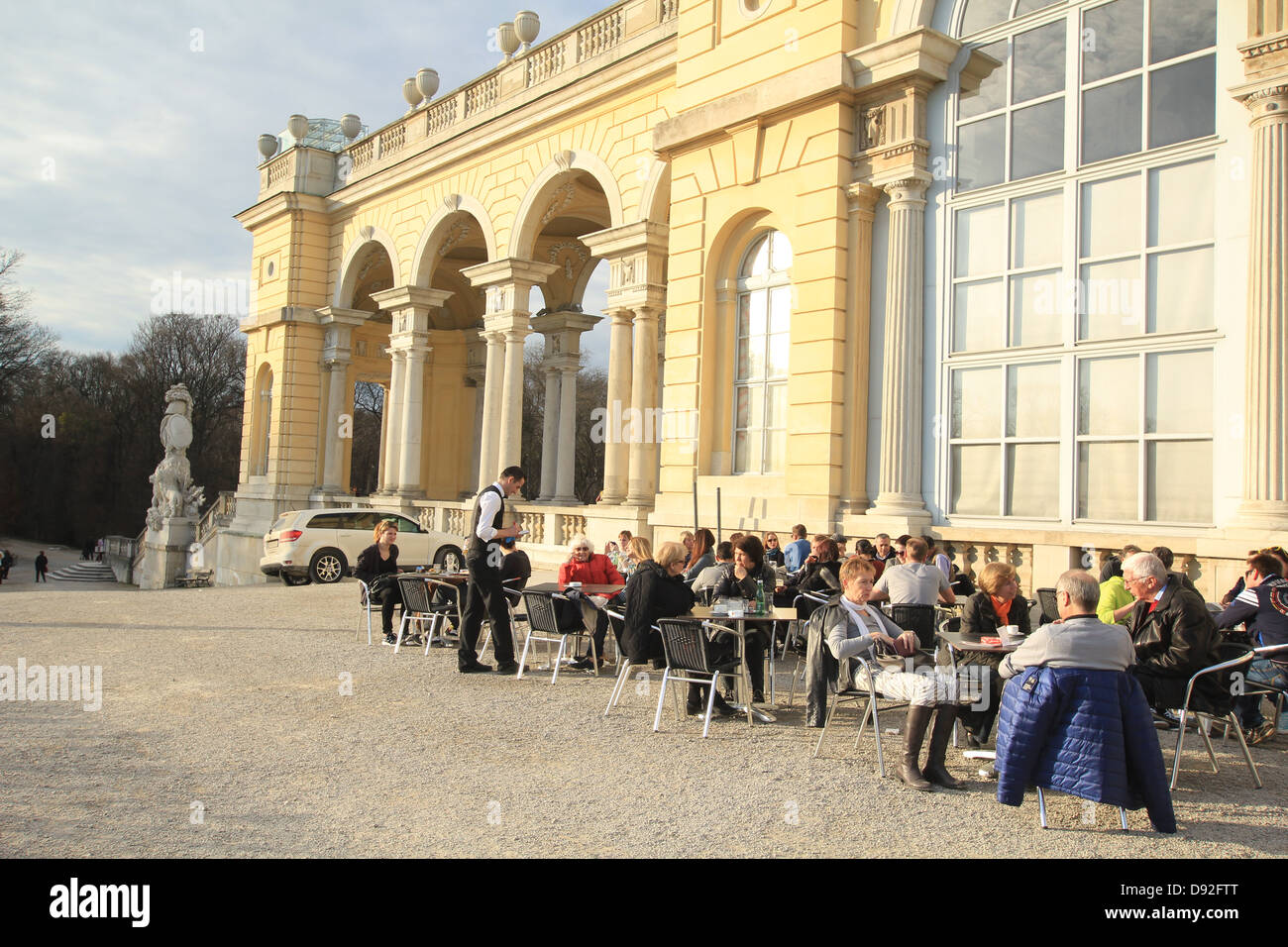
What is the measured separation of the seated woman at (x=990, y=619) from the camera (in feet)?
20.5

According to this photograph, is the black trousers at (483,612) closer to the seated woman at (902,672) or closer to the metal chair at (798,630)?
the metal chair at (798,630)

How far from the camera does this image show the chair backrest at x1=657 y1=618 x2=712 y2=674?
22.5ft

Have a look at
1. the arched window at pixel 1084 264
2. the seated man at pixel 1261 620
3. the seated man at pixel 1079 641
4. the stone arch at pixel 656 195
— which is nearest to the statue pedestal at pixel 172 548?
the stone arch at pixel 656 195

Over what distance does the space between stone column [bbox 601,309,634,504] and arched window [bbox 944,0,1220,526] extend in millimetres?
7438

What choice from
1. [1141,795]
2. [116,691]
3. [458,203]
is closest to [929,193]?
[1141,795]

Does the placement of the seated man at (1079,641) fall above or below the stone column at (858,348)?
below

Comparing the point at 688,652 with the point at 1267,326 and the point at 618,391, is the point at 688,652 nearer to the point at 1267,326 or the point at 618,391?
the point at 1267,326

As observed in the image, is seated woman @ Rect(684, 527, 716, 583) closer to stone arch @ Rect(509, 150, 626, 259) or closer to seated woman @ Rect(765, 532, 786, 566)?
seated woman @ Rect(765, 532, 786, 566)

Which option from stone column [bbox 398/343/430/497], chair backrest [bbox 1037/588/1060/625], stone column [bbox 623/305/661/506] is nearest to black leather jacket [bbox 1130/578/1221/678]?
chair backrest [bbox 1037/588/1060/625]

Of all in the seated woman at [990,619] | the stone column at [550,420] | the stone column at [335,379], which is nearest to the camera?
the seated woman at [990,619]

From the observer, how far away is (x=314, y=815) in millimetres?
4910

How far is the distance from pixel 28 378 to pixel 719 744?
171 feet

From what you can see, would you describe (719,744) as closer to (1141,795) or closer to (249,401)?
(1141,795)

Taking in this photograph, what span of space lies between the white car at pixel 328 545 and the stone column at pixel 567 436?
4294 mm
